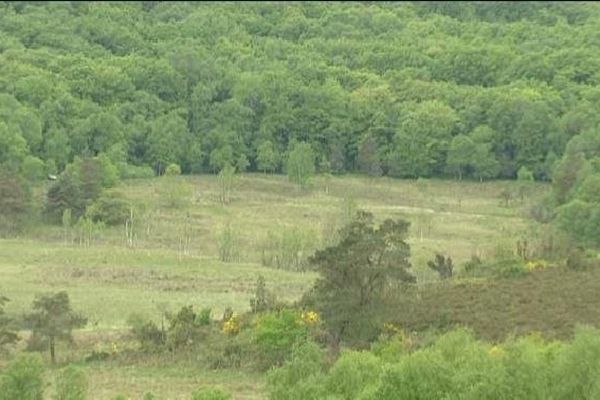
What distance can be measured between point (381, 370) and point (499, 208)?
174 ft

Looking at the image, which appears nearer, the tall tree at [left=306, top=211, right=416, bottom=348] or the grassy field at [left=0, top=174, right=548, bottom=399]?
the tall tree at [left=306, top=211, right=416, bottom=348]

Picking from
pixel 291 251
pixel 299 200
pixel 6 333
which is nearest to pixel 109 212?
pixel 291 251

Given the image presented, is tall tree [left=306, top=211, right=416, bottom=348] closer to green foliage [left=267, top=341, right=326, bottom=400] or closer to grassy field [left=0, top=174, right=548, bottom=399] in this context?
grassy field [left=0, top=174, right=548, bottom=399]

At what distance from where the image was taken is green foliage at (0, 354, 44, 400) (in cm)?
3456

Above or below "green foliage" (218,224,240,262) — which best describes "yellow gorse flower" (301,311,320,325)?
above

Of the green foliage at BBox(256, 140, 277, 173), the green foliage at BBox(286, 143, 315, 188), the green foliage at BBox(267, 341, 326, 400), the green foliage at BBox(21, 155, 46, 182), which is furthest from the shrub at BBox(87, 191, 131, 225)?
the green foliage at BBox(267, 341, 326, 400)

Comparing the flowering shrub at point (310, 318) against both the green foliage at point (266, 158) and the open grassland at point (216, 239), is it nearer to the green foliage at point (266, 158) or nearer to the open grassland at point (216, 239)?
the open grassland at point (216, 239)

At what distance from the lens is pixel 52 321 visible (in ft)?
155

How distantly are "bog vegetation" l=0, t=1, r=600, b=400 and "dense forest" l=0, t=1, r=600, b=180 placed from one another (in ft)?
0.76

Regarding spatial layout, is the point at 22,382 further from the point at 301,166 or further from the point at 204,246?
the point at 301,166

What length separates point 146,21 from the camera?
481 ft

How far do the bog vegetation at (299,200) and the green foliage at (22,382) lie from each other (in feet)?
0.26

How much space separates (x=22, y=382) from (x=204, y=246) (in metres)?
36.0

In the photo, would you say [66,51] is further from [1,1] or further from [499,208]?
[499,208]
